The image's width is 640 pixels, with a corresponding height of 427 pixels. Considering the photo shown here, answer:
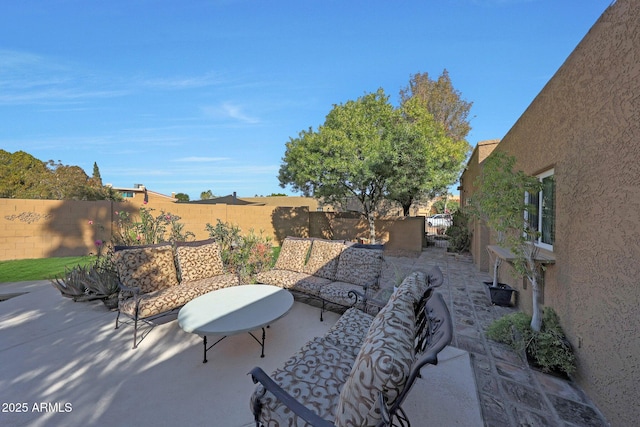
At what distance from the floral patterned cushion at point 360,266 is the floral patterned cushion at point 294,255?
853 mm

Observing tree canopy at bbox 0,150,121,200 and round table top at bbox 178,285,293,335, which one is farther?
tree canopy at bbox 0,150,121,200

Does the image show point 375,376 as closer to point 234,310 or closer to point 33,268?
point 234,310

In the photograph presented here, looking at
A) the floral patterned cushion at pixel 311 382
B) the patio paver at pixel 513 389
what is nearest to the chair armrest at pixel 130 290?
the floral patterned cushion at pixel 311 382

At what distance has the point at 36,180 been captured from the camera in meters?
16.0

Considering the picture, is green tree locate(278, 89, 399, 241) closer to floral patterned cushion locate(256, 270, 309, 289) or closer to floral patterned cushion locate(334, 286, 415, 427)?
floral patterned cushion locate(256, 270, 309, 289)

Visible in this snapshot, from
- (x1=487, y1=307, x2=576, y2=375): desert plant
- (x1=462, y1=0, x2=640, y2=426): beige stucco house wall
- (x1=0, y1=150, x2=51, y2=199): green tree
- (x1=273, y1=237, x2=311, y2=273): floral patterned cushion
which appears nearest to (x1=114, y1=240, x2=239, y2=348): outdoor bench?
(x1=273, y1=237, x2=311, y2=273): floral patterned cushion

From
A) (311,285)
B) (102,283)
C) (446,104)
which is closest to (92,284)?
(102,283)

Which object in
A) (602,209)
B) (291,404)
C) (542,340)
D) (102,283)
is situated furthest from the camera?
(102,283)

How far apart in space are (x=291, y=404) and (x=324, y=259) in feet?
11.1

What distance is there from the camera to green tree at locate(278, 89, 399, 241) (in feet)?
30.9

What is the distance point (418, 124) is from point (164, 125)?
10.9 m

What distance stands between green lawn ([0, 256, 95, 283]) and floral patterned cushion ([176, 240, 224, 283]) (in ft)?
11.7

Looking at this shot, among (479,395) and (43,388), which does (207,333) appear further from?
(479,395)

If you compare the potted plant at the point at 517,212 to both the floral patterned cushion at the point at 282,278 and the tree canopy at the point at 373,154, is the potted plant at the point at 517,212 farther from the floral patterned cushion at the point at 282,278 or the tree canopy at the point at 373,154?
the tree canopy at the point at 373,154
